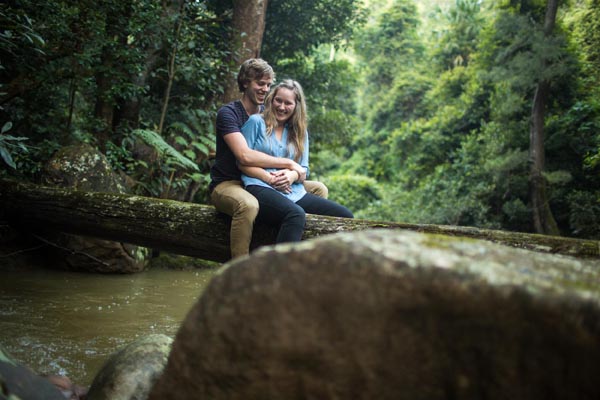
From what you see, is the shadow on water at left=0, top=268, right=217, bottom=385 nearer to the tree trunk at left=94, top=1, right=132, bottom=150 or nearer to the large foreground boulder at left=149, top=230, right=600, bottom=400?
the large foreground boulder at left=149, top=230, right=600, bottom=400

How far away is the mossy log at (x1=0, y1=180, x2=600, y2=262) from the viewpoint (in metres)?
3.03

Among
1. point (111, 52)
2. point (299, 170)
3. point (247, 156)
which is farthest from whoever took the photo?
point (111, 52)

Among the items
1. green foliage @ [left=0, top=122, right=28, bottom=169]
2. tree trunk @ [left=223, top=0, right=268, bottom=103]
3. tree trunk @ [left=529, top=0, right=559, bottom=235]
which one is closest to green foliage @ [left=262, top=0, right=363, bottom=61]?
tree trunk @ [left=223, top=0, right=268, bottom=103]

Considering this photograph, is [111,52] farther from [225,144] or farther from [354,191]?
[354,191]

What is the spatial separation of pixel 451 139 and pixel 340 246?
60.1 ft

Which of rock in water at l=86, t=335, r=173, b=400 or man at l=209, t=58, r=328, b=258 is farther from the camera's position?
man at l=209, t=58, r=328, b=258

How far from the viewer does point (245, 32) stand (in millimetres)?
8930

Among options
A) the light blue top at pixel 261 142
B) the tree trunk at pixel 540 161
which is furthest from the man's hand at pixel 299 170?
the tree trunk at pixel 540 161

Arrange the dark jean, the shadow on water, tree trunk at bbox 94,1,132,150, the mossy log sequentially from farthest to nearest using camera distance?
tree trunk at bbox 94,1,132,150
the shadow on water
the dark jean
the mossy log

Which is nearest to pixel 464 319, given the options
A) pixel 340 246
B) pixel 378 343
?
pixel 378 343

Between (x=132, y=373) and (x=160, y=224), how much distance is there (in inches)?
71.6

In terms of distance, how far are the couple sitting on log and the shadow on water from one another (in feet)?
4.41

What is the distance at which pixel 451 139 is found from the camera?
1842cm

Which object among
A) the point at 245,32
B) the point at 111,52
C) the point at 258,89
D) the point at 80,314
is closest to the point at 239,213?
the point at 258,89
